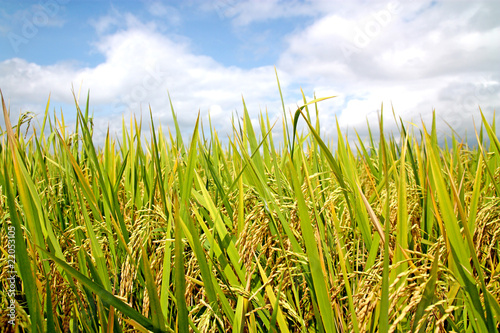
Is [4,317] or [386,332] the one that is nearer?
[386,332]

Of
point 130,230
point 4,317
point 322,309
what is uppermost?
point 130,230

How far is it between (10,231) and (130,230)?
46cm

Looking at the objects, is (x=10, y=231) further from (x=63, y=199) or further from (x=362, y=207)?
(x=362, y=207)

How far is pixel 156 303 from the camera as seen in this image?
68 cm

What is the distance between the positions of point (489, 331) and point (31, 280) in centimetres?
110

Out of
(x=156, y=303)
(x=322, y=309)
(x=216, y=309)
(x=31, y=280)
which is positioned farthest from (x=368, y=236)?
(x=31, y=280)

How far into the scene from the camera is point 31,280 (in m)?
0.74

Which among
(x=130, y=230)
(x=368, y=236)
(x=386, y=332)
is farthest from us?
(x=130, y=230)

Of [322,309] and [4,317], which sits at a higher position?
[4,317]

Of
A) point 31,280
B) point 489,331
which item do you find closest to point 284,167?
point 489,331

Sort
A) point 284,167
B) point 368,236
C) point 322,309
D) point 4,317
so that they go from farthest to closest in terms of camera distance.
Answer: point 284,167
point 368,236
point 4,317
point 322,309

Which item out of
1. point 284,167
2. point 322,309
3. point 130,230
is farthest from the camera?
point 284,167

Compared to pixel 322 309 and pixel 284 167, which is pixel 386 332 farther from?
pixel 284 167

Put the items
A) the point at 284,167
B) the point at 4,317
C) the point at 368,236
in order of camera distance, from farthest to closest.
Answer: the point at 284,167
the point at 368,236
the point at 4,317
